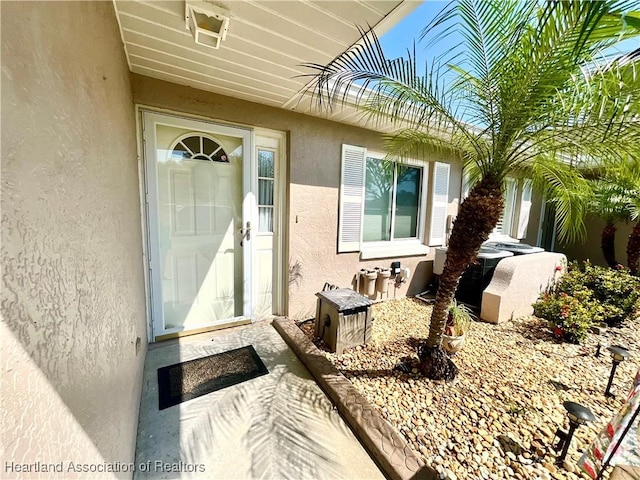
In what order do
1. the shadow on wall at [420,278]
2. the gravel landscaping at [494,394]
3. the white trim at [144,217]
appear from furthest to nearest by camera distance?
the shadow on wall at [420,278]
the white trim at [144,217]
the gravel landscaping at [494,394]

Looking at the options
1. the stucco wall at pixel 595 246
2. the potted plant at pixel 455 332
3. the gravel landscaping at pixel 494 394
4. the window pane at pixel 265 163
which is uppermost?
the window pane at pixel 265 163

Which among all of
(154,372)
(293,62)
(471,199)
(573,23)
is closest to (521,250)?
(471,199)

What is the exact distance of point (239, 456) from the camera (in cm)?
172

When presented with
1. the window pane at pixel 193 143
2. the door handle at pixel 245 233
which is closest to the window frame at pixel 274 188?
the door handle at pixel 245 233

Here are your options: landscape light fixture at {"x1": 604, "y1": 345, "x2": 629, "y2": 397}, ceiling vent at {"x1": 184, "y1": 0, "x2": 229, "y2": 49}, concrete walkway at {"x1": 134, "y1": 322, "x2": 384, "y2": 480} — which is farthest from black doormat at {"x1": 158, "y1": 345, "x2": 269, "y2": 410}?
landscape light fixture at {"x1": 604, "y1": 345, "x2": 629, "y2": 397}

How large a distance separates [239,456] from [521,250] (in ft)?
18.7

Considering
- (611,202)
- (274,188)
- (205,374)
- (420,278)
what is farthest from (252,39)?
(611,202)

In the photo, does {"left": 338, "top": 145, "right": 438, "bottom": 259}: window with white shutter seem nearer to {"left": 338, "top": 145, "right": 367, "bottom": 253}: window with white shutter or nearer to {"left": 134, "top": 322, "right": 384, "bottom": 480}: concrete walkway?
{"left": 338, "top": 145, "right": 367, "bottom": 253}: window with white shutter

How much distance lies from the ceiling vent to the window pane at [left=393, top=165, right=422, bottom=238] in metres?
3.59

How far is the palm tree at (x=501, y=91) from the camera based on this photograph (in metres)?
1.64

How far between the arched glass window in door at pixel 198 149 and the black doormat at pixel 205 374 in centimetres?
227

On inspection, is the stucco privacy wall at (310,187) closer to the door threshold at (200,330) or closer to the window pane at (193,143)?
the window pane at (193,143)

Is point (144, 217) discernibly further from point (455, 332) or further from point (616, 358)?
point (616, 358)

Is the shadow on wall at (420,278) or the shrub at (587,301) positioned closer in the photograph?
the shrub at (587,301)
